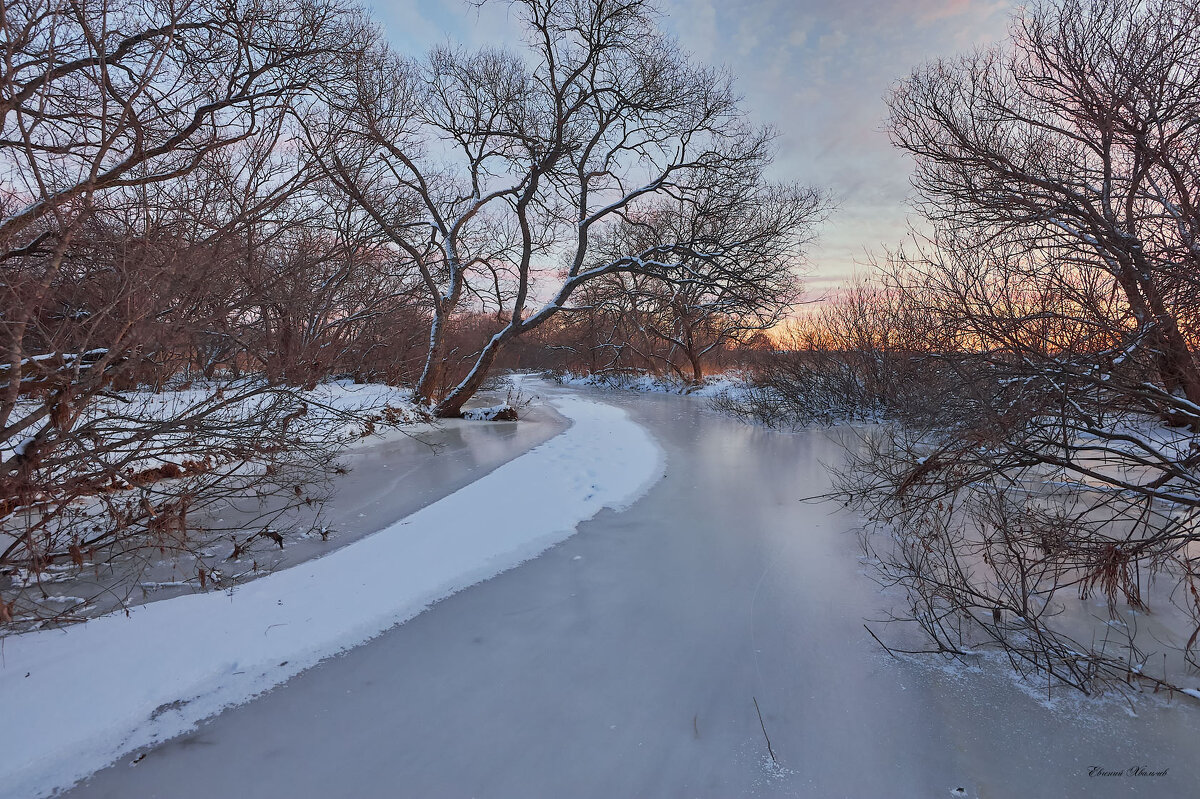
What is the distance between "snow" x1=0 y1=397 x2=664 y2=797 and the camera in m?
2.70

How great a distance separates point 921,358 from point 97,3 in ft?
21.5

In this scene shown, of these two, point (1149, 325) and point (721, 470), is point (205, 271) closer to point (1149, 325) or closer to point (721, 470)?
point (1149, 325)

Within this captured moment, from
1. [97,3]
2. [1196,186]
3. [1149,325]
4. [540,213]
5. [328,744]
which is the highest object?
[540,213]

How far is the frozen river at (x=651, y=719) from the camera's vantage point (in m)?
2.46

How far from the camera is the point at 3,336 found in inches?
123

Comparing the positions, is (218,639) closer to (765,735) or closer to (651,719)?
(651,719)

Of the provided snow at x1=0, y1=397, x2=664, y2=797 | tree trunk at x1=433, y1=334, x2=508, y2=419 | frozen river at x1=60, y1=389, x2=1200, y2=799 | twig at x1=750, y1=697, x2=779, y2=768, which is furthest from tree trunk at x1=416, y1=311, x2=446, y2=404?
twig at x1=750, y1=697, x2=779, y2=768

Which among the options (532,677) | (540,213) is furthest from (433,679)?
(540,213)

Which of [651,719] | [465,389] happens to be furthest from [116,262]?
[465,389]

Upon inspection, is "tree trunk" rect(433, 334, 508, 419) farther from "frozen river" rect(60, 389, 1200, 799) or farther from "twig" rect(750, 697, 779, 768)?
"twig" rect(750, 697, 779, 768)

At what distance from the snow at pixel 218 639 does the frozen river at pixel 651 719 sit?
202 mm

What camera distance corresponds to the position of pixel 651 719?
2.87 m

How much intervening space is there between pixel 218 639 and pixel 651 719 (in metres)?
2.75

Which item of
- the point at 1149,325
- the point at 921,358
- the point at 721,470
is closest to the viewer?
the point at 1149,325
